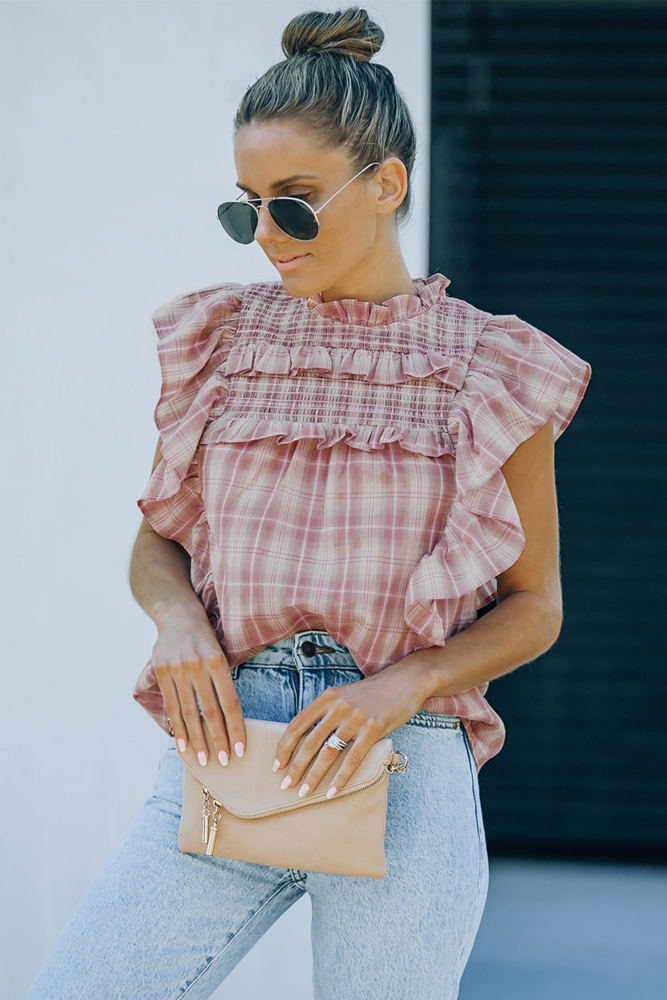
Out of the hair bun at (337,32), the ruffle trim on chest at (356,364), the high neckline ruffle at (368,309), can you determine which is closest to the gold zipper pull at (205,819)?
the ruffle trim on chest at (356,364)

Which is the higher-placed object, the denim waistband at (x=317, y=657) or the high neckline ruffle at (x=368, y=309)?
the high neckline ruffle at (x=368, y=309)

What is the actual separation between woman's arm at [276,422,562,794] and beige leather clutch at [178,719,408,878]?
22 mm

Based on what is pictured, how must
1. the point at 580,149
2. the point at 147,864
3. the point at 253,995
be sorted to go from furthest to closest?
the point at 580,149, the point at 253,995, the point at 147,864

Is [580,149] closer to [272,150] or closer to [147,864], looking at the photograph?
[272,150]

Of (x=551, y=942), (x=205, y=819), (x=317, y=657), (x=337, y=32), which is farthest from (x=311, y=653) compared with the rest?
(x=551, y=942)

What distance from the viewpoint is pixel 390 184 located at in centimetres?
171

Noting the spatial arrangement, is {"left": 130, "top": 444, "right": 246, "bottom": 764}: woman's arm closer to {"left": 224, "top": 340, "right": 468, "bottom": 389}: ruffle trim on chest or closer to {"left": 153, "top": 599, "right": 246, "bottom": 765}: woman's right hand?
{"left": 153, "top": 599, "right": 246, "bottom": 765}: woman's right hand

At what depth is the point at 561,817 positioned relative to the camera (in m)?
3.31

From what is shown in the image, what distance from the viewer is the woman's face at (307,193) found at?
1.61 metres

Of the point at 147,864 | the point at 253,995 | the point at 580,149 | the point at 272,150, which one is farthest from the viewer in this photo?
the point at 580,149

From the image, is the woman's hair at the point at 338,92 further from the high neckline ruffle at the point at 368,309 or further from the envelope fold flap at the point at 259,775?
the envelope fold flap at the point at 259,775

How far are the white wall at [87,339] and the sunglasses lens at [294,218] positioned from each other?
1.39 m

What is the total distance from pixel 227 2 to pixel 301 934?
2.41m

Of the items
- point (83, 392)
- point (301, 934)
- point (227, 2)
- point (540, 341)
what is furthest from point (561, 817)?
point (227, 2)
